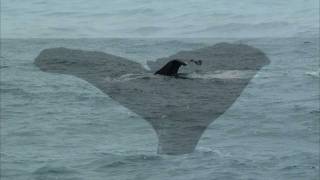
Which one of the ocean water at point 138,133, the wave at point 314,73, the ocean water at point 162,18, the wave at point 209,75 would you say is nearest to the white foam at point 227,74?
the wave at point 209,75

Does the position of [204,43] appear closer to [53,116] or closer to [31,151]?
[53,116]

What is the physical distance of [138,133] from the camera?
488cm

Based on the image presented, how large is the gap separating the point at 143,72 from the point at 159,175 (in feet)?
8.91

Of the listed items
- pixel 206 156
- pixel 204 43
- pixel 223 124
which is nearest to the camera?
pixel 206 156

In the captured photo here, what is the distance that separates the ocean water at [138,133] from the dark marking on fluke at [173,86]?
0.31ft

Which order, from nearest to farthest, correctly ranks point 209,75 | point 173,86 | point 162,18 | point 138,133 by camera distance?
point 138,133 < point 173,86 < point 209,75 < point 162,18

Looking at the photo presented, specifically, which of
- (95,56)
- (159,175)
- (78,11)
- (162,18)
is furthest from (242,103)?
(78,11)

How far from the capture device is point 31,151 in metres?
4.46

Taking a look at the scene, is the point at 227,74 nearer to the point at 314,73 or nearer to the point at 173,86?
the point at 173,86

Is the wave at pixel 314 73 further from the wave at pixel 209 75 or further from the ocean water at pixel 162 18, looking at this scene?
the ocean water at pixel 162 18

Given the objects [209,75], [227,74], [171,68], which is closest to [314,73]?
[227,74]

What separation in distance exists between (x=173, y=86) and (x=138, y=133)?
53.8 inches

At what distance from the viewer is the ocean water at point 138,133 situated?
4.13 meters

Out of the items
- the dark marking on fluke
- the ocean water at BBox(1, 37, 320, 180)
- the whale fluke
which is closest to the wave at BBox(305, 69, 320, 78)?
the ocean water at BBox(1, 37, 320, 180)
